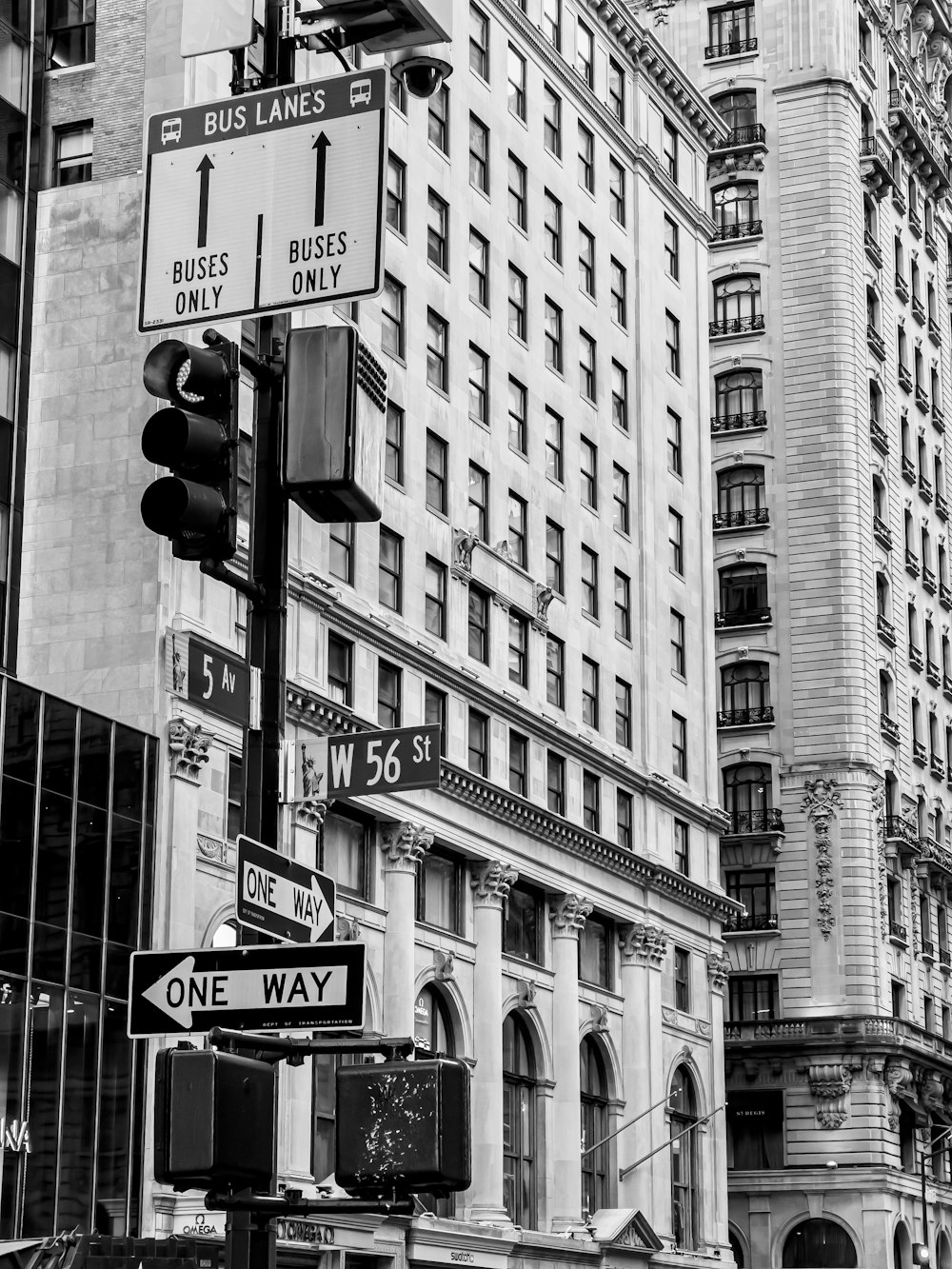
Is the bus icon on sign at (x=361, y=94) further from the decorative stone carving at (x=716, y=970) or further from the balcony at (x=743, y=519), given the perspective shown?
the balcony at (x=743, y=519)

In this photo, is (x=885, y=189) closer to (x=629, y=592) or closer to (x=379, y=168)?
(x=629, y=592)

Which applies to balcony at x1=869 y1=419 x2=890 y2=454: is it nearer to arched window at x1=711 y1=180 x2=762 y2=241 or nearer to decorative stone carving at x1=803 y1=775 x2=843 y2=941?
arched window at x1=711 y1=180 x2=762 y2=241

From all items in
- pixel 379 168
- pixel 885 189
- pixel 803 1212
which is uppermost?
pixel 885 189

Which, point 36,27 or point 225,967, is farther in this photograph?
point 36,27

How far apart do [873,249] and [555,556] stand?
37.1 m

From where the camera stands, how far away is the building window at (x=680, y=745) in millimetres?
71375

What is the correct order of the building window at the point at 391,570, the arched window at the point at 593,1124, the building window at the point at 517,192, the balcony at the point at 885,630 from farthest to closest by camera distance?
the balcony at the point at 885,630 → the building window at the point at 517,192 → the arched window at the point at 593,1124 → the building window at the point at 391,570

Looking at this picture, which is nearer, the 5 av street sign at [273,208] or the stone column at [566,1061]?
the 5 av street sign at [273,208]

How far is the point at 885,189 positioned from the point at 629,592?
36300 mm

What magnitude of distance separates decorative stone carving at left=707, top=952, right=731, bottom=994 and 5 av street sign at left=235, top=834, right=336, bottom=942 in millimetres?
61945

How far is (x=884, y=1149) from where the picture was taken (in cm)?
8294

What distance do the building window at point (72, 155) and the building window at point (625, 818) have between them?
2660 cm

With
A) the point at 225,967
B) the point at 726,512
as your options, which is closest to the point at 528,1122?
the point at 726,512

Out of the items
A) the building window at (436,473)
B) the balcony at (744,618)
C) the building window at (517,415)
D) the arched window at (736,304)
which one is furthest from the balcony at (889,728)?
the building window at (436,473)
